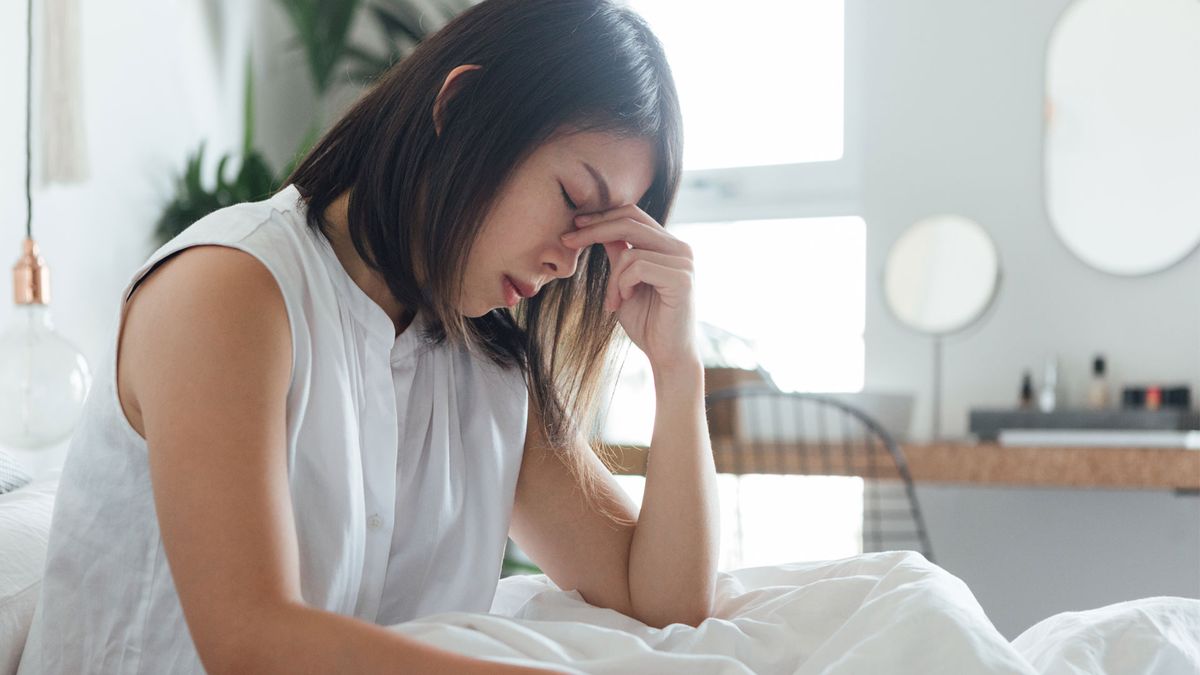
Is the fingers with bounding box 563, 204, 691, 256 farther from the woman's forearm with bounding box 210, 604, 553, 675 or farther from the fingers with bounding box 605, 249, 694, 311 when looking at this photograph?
the woman's forearm with bounding box 210, 604, 553, 675

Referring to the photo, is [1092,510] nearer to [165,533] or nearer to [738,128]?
[738,128]

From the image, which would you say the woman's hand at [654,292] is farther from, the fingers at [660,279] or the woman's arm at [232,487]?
the woman's arm at [232,487]

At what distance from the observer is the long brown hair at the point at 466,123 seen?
90 centimetres

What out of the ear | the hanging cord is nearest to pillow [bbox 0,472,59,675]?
the ear

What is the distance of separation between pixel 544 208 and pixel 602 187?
61 mm

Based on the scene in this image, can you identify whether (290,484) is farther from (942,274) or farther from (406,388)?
(942,274)

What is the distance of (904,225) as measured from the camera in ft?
8.94

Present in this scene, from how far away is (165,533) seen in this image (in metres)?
0.70

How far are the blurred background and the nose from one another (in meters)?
1.41

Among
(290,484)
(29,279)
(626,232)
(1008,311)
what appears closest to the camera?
(290,484)

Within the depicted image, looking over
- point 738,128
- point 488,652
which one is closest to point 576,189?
point 488,652

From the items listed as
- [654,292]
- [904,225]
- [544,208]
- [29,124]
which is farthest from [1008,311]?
[29,124]

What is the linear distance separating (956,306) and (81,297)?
1981 mm

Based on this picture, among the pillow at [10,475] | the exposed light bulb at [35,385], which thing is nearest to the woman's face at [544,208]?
the pillow at [10,475]
